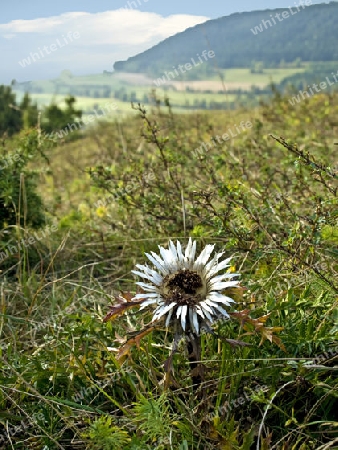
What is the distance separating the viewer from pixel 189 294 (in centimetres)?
162

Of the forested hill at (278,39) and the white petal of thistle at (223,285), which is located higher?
the forested hill at (278,39)

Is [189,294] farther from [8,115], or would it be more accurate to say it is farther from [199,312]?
[8,115]

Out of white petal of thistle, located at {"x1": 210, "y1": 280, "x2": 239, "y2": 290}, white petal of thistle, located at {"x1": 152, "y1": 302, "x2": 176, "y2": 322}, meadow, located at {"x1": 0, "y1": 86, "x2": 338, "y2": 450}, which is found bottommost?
meadow, located at {"x1": 0, "y1": 86, "x2": 338, "y2": 450}

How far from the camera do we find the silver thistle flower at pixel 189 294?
61.6 inches

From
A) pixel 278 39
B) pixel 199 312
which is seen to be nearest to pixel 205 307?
pixel 199 312

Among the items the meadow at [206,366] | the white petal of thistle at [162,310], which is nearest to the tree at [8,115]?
the meadow at [206,366]

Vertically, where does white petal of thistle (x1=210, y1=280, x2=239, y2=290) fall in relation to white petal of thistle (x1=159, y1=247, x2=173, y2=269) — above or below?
below

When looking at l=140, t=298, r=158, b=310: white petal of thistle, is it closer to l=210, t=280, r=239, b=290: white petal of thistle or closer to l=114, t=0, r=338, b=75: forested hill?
l=210, t=280, r=239, b=290: white petal of thistle

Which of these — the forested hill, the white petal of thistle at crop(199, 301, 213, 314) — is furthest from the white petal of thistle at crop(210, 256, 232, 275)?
the forested hill

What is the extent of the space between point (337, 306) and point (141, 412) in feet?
2.62

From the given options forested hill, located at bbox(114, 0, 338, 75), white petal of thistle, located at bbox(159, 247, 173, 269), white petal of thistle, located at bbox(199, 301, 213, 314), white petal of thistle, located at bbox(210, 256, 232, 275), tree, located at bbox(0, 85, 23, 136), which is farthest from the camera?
tree, located at bbox(0, 85, 23, 136)

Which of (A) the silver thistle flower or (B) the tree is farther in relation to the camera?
(B) the tree

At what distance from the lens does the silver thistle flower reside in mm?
1565

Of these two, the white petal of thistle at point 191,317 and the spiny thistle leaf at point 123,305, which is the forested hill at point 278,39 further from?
the white petal of thistle at point 191,317
